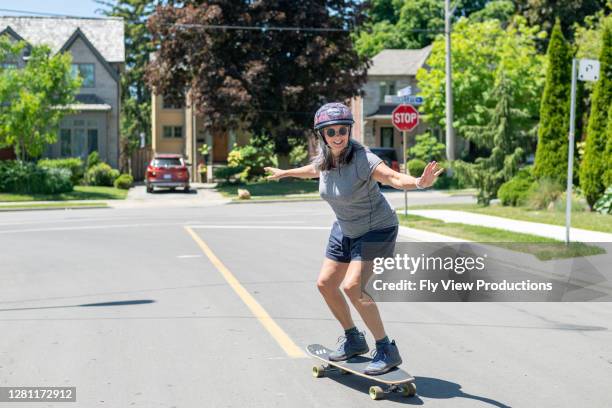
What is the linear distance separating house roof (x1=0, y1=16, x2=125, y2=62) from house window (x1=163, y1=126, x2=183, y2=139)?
415 inches

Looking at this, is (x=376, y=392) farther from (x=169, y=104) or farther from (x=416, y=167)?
(x=169, y=104)

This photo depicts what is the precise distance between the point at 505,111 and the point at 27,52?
1282 inches

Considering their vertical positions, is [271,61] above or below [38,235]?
above

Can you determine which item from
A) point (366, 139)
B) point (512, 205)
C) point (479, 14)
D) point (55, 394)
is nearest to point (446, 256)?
point (55, 394)

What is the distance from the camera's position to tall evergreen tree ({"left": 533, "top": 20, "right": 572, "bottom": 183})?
2467 centimetres

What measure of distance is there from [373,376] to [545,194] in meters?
19.0

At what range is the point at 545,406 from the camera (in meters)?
5.87

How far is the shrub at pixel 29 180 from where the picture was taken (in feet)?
125

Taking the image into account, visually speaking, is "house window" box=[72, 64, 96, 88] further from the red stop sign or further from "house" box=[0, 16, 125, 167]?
the red stop sign

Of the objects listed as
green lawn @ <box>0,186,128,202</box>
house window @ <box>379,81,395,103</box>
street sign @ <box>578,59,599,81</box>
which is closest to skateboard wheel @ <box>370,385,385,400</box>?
street sign @ <box>578,59,599,81</box>

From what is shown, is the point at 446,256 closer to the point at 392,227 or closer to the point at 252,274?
the point at 392,227

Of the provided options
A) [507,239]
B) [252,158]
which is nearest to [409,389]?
[507,239]

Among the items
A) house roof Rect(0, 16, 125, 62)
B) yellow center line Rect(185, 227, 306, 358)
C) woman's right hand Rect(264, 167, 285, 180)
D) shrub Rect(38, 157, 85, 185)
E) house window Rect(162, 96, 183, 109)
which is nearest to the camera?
woman's right hand Rect(264, 167, 285, 180)

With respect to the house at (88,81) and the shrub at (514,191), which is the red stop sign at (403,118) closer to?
the shrub at (514,191)
